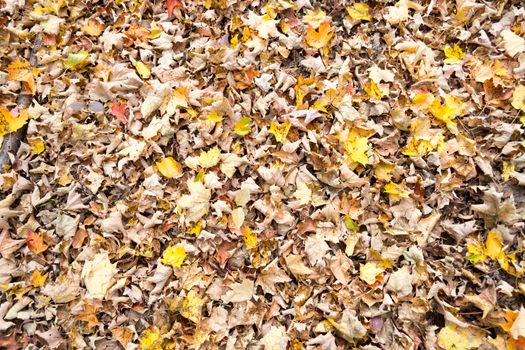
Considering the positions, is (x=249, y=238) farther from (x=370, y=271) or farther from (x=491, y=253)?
(x=491, y=253)

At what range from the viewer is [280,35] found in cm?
259

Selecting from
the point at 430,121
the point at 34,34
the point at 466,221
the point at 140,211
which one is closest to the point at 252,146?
the point at 140,211

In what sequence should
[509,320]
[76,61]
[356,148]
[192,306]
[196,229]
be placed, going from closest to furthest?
1. [509,320]
2. [192,306]
3. [196,229]
4. [356,148]
5. [76,61]

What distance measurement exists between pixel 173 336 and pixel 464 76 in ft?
7.04

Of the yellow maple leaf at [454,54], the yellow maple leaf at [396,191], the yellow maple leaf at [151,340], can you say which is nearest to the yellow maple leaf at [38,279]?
the yellow maple leaf at [151,340]

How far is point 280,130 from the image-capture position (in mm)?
2336

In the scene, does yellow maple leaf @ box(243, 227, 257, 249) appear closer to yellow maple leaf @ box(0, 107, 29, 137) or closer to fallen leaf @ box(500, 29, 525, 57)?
yellow maple leaf @ box(0, 107, 29, 137)

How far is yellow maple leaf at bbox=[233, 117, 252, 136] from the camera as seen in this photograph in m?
2.36

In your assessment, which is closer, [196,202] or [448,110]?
[196,202]

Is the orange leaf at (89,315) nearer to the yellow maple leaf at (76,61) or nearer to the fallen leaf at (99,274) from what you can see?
the fallen leaf at (99,274)

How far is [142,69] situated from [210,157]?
0.73 metres

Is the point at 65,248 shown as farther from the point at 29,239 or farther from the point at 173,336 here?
the point at 173,336

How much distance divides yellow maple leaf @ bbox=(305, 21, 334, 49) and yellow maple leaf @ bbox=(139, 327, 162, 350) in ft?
6.05

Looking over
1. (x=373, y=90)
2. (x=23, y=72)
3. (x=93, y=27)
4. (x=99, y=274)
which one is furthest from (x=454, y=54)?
(x=23, y=72)
